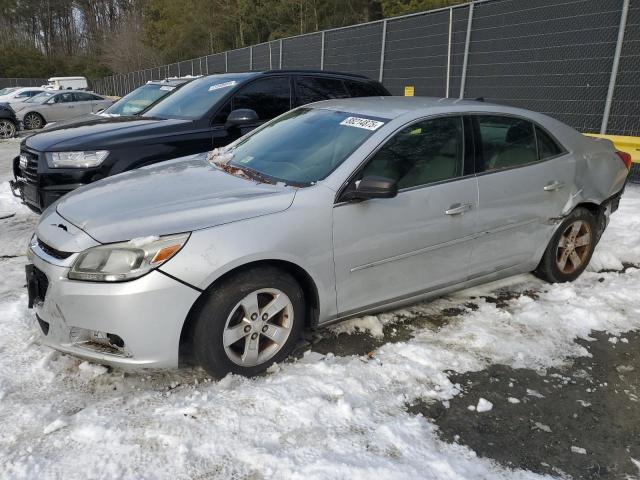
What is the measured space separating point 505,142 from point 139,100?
5.88 m

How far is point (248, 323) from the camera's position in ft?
9.67

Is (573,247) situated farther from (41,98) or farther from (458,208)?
(41,98)

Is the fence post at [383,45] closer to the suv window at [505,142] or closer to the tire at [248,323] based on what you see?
the suv window at [505,142]

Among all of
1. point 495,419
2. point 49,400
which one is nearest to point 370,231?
point 495,419

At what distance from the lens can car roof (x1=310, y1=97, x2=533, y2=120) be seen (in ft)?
12.0

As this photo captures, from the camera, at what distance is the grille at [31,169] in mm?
4997

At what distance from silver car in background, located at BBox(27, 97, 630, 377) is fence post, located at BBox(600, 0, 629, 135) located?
419 cm

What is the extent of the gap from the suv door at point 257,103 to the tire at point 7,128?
13409 millimetres

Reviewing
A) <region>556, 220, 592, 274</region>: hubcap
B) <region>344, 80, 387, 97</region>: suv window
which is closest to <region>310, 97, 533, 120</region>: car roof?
<region>556, 220, 592, 274</region>: hubcap

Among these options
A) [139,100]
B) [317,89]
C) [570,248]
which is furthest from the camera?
[139,100]

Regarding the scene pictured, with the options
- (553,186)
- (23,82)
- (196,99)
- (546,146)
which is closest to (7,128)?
(196,99)

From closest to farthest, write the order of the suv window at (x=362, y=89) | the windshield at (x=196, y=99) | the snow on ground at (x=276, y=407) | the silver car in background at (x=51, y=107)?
the snow on ground at (x=276, y=407), the windshield at (x=196, y=99), the suv window at (x=362, y=89), the silver car in background at (x=51, y=107)

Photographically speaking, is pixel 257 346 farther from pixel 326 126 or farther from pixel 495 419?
pixel 326 126

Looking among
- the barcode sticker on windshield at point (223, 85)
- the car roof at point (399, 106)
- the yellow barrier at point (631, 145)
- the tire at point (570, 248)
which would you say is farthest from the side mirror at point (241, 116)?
the yellow barrier at point (631, 145)
